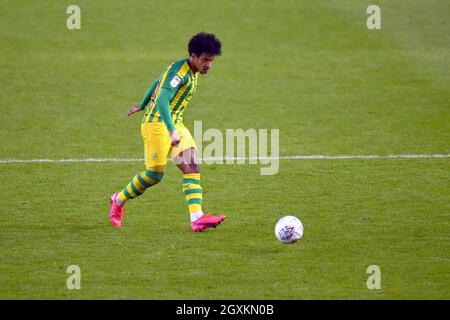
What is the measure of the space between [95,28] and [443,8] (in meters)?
10.2

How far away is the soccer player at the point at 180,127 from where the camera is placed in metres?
10.5

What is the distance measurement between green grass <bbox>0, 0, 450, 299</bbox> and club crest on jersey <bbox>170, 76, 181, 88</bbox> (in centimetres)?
173

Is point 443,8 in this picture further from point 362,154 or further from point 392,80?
point 362,154

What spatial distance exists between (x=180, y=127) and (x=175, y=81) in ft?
2.05

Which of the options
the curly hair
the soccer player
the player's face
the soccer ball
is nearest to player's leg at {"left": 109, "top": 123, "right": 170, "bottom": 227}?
the soccer player

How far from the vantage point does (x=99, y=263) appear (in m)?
9.48

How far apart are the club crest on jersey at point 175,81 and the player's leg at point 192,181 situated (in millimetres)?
594

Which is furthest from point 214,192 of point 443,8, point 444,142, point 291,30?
point 443,8

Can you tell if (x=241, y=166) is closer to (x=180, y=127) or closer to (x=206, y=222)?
(x=180, y=127)

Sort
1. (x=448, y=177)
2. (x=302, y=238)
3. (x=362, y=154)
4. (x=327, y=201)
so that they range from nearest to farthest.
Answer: (x=302, y=238)
(x=327, y=201)
(x=448, y=177)
(x=362, y=154)

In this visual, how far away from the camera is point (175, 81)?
10.4 metres

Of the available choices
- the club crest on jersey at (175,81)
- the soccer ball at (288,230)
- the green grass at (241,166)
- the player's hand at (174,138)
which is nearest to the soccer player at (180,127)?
the club crest on jersey at (175,81)

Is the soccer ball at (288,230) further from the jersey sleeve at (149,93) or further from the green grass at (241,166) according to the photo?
the jersey sleeve at (149,93)

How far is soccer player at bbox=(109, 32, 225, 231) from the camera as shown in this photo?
1046 centimetres
